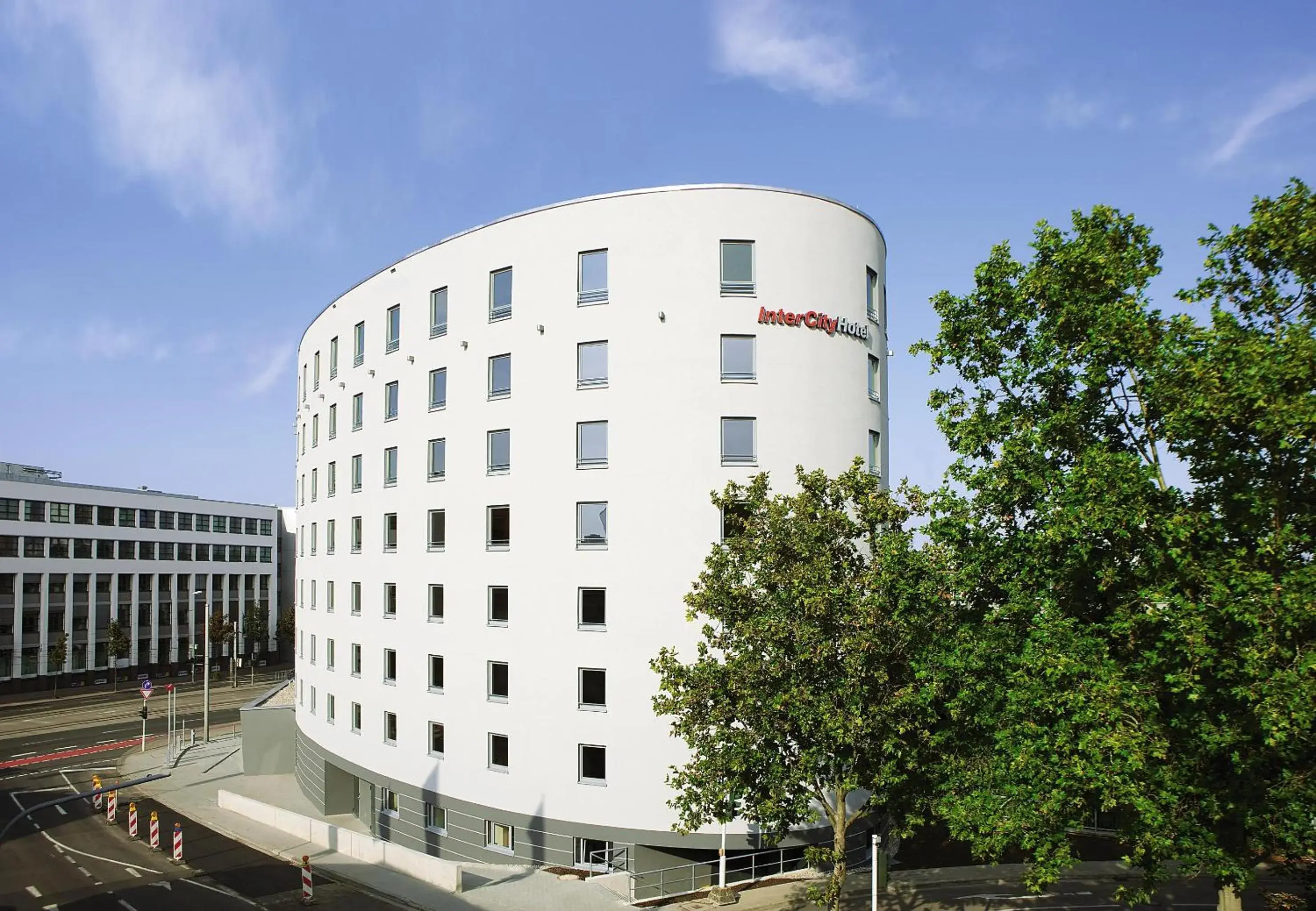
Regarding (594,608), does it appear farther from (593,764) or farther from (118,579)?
(118,579)

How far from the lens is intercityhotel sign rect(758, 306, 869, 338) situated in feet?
98.8

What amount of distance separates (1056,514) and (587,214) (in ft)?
65.6

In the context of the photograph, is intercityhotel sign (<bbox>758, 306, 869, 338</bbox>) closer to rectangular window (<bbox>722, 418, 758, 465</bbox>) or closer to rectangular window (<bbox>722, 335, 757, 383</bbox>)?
rectangular window (<bbox>722, 335, 757, 383</bbox>)

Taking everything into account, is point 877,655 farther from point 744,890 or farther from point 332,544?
point 332,544

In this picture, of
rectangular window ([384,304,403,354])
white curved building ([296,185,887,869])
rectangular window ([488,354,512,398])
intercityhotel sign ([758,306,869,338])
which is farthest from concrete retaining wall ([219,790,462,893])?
intercityhotel sign ([758,306,869,338])

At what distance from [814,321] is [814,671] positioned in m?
15.0

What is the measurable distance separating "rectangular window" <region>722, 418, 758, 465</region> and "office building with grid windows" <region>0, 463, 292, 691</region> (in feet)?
258

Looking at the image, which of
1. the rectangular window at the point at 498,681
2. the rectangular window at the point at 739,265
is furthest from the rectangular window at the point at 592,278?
the rectangular window at the point at 498,681

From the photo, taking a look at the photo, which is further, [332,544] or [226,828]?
[332,544]

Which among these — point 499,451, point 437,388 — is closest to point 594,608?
point 499,451

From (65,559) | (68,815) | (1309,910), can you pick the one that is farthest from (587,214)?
(65,559)

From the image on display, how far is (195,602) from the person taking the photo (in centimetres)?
9881

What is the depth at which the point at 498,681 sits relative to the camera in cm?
3206

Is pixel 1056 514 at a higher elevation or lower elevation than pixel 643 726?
higher
